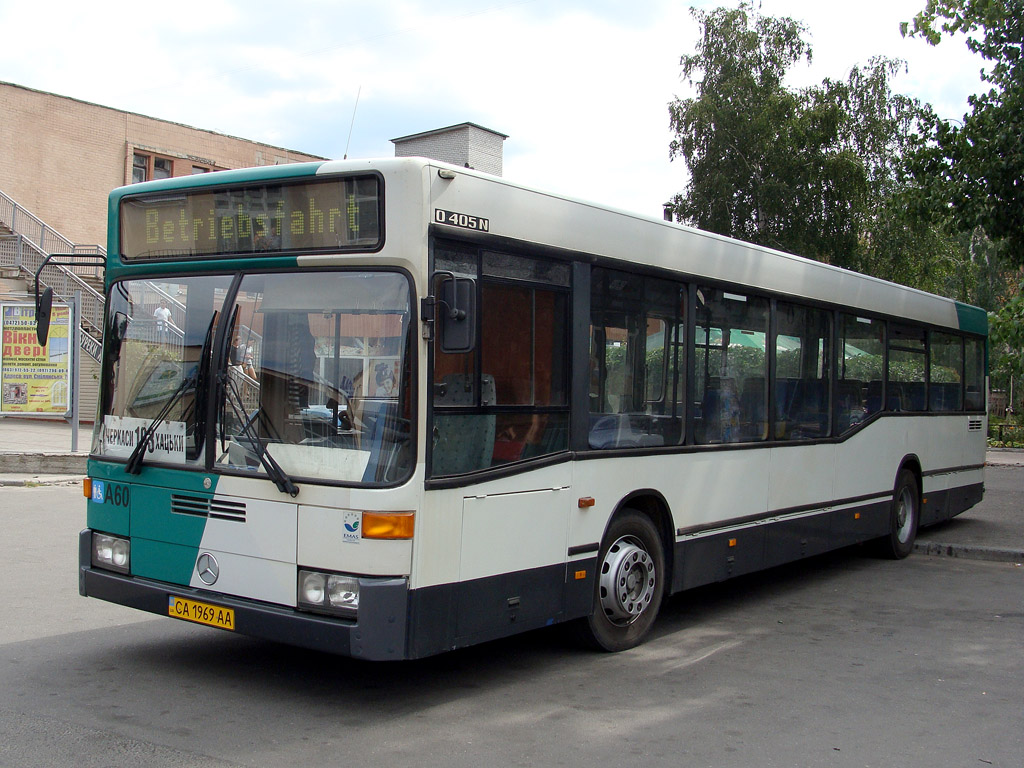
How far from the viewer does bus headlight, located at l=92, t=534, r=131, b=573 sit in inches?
227

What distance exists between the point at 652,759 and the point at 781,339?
15.8 ft

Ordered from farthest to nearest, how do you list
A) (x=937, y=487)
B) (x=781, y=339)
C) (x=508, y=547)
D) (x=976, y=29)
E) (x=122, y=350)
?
(x=976, y=29)
(x=937, y=487)
(x=781, y=339)
(x=122, y=350)
(x=508, y=547)

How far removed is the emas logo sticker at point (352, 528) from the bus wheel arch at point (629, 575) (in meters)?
1.97

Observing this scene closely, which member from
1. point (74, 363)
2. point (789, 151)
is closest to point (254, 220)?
point (74, 363)

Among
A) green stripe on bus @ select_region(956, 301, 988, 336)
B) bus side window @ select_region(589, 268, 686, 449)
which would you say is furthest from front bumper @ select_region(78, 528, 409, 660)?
green stripe on bus @ select_region(956, 301, 988, 336)

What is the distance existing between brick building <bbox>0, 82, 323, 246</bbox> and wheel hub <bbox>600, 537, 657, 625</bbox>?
28711 mm

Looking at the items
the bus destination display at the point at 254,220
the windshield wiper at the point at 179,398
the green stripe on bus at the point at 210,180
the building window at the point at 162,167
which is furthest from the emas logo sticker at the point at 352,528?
the building window at the point at 162,167

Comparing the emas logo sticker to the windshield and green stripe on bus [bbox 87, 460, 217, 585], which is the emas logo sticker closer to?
the windshield

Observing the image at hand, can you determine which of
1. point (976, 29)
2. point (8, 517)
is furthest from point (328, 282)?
point (976, 29)

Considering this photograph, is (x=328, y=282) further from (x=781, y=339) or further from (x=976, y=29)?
(x=976, y=29)

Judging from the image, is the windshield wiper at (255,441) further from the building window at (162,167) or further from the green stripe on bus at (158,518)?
the building window at (162,167)

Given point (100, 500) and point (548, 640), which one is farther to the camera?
point (548, 640)

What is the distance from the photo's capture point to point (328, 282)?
5.21 m

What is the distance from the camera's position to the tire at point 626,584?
6488 millimetres
